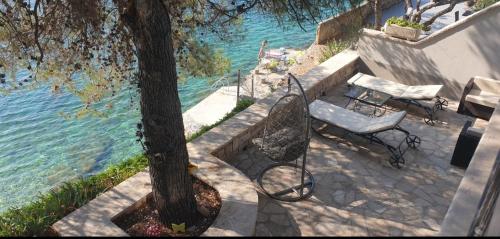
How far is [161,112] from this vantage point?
15.2ft

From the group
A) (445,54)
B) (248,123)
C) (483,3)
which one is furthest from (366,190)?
(483,3)

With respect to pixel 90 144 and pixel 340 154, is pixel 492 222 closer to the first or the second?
pixel 340 154

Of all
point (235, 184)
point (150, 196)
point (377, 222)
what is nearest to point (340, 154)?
point (377, 222)

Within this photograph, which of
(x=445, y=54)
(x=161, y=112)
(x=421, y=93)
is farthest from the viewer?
(x=445, y=54)

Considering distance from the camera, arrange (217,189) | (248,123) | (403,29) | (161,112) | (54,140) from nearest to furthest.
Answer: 1. (161,112)
2. (217,189)
3. (248,123)
4. (403,29)
5. (54,140)

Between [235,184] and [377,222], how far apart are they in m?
1.94

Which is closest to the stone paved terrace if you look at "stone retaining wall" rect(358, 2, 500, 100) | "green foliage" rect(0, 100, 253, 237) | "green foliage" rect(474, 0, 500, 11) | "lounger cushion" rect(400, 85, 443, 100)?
"lounger cushion" rect(400, 85, 443, 100)

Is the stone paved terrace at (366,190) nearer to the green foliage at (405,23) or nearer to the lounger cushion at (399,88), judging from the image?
the lounger cushion at (399,88)

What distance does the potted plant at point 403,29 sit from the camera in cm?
920

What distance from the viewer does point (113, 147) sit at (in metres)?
15.3

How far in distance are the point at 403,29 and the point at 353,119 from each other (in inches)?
132

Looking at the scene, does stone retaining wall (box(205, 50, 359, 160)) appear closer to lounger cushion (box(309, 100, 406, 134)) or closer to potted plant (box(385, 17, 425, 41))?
lounger cushion (box(309, 100, 406, 134))

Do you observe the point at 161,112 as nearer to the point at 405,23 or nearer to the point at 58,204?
the point at 58,204

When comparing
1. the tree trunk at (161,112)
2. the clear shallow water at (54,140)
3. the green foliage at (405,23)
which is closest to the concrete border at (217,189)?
the tree trunk at (161,112)
